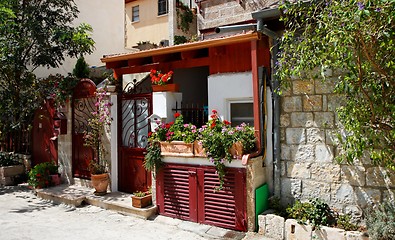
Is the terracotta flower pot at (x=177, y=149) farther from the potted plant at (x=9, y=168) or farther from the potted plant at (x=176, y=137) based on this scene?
the potted plant at (x=9, y=168)

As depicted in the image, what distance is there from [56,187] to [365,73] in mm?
8547

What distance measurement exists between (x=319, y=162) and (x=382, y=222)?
1.42 meters

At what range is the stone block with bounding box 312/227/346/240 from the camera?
16.6 ft

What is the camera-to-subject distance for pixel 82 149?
31.1 ft

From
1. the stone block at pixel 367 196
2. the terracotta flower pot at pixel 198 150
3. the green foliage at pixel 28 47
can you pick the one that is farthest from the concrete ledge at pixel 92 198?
the stone block at pixel 367 196

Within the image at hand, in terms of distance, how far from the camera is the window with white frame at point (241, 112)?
22.4 ft

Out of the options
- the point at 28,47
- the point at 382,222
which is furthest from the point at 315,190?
the point at 28,47

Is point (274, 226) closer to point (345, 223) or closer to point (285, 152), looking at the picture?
point (345, 223)

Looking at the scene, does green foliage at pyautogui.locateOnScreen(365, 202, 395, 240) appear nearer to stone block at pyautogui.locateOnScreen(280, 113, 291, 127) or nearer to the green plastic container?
the green plastic container

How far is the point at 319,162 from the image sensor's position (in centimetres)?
589

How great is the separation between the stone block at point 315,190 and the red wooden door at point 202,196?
1.17m

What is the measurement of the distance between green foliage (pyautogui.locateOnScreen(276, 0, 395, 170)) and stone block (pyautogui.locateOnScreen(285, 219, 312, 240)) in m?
1.49

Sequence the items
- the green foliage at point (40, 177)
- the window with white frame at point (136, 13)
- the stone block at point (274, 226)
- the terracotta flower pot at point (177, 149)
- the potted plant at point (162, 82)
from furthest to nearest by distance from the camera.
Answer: the window with white frame at point (136, 13) → the green foliage at point (40, 177) → the potted plant at point (162, 82) → the terracotta flower pot at point (177, 149) → the stone block at point (274, 226)

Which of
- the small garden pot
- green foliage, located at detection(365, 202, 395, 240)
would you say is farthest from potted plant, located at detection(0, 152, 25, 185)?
green foliage, located at detection(365, 202, 395, 240)
